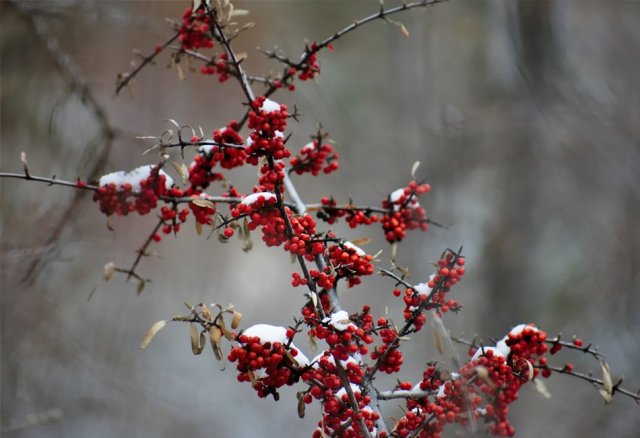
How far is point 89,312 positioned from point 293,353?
3269mm

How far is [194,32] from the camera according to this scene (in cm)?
133

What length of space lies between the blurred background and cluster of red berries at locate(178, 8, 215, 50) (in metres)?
1.18

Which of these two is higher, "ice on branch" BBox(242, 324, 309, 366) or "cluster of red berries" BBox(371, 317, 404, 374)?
"cluster of red berries" BBox(371, 317, 404, 374)

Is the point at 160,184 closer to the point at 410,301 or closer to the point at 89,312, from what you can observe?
the point at 410,301

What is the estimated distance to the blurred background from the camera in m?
3.06

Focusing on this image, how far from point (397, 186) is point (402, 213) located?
2.52 m

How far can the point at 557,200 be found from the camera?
12.9ft

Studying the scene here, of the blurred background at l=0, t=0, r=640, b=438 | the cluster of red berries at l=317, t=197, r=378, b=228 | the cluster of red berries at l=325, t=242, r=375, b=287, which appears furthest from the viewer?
the blurred background at l=0, t=0, r=640, b=438

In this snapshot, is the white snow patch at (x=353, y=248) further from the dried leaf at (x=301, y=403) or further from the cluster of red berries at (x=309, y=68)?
the cluster of red berries at (x=309, y=68)

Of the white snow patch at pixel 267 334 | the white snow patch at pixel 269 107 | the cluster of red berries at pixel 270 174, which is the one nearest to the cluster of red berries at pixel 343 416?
the white snow patch at pixel 267 334

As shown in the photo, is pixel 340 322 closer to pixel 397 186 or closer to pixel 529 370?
pixel 529 370

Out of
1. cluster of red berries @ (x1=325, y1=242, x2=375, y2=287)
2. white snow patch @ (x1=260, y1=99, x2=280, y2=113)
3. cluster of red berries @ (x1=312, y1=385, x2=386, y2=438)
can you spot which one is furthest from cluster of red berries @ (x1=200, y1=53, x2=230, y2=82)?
cluster of red berries @ (x1=312, y1=385, x2=386, y2=438)

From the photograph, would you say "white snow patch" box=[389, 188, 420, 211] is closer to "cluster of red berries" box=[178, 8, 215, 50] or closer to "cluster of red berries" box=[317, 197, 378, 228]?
"cluster of red berries" box=[317, 197, 378, 228]

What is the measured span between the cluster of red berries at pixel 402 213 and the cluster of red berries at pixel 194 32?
492mm
